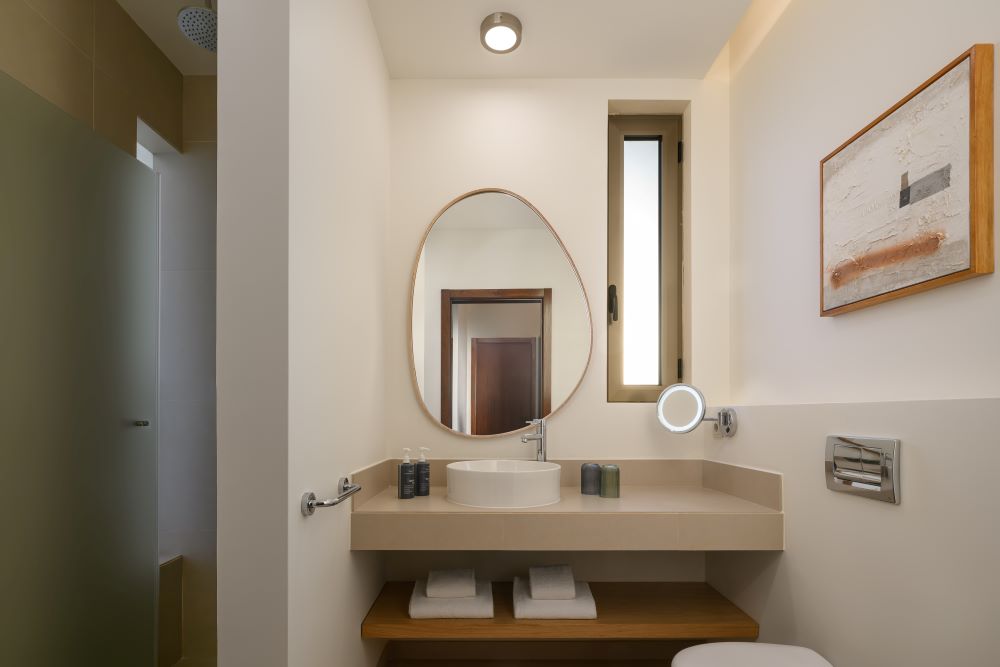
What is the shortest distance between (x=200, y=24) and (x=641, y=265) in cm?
179

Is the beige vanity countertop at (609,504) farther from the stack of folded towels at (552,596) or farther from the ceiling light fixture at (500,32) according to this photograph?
the ceiling light fixture at (500,32)

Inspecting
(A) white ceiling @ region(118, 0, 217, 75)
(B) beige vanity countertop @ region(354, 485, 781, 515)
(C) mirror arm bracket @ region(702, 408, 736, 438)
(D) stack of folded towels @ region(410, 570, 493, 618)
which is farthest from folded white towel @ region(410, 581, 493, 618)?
(A) white ceiling @ region(118, 0, 217, 75)

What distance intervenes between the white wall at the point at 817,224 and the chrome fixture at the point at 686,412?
112 mm

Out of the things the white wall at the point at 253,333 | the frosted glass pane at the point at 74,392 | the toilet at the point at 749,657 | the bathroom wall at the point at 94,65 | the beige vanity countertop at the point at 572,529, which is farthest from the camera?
the beige vanity countertop at the point at 572,529

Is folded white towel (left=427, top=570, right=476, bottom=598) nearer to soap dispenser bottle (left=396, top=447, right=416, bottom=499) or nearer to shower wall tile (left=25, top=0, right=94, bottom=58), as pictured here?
soap dispenser bottle (left=396, top=447, right=416, bottom=499)

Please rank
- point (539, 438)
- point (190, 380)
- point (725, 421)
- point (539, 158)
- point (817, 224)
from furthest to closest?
1. point (190, 380)
2. point (539, 158)
3. point (539, 438)
4. point (725, 421)
5. point (817, 224)

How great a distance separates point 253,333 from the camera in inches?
48.6

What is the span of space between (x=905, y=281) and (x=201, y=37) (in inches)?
89.6

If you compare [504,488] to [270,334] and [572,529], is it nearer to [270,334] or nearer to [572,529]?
[572,529]

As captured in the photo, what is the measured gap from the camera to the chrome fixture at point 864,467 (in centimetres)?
128

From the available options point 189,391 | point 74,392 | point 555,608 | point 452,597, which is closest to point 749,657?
point 555,608

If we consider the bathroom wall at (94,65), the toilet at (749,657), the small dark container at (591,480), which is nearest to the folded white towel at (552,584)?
the small dark container at (591,480)

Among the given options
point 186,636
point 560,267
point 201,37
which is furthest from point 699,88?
point 186,636

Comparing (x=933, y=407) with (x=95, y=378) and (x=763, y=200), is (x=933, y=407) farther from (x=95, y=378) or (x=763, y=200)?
(x=95, y=378)
